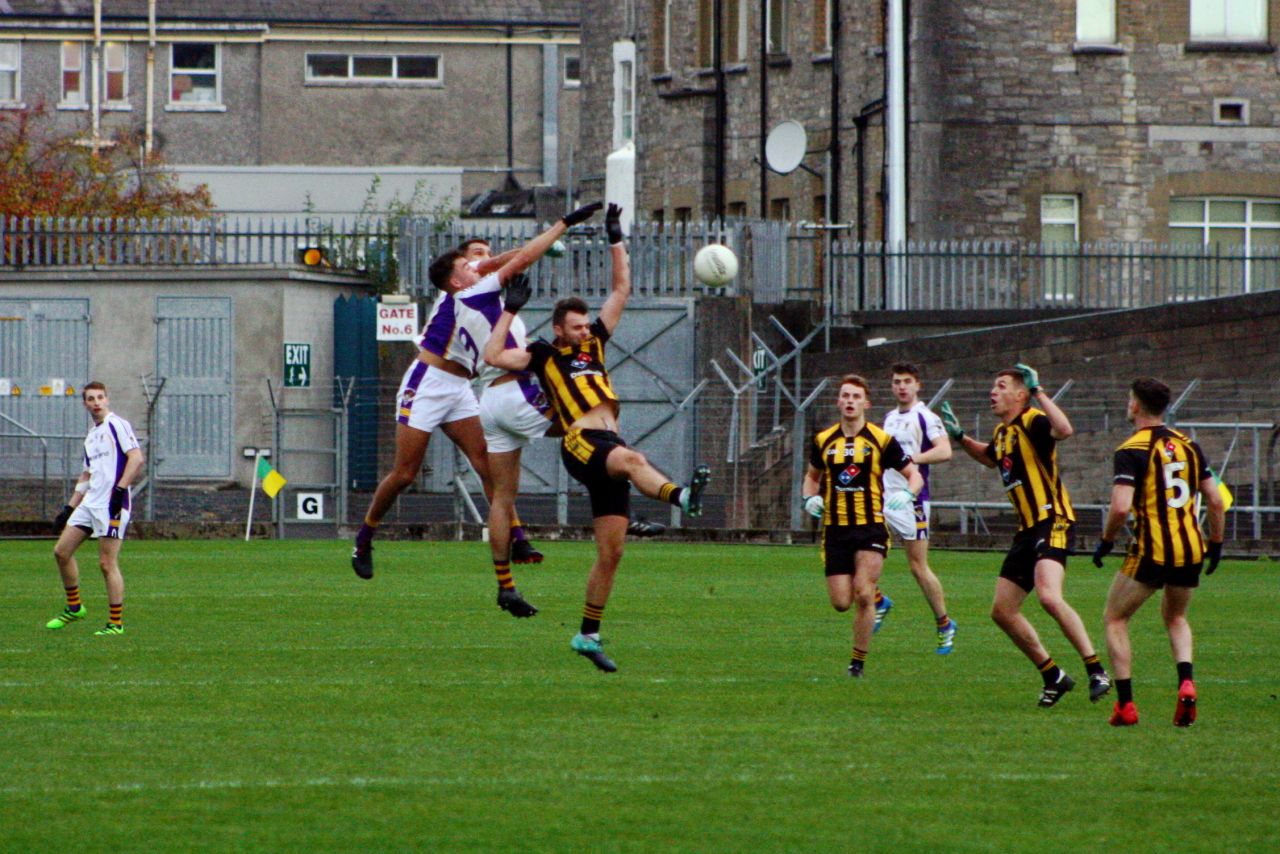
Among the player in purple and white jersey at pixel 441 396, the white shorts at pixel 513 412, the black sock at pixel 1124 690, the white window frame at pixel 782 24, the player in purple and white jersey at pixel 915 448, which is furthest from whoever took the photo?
the white window frame at pixel 782 24

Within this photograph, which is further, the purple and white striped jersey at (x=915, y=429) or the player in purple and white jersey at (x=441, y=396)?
the purple and white striped jersey at (x=915, y=429)

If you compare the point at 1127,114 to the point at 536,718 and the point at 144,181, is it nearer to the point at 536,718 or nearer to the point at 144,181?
the point at 144,181

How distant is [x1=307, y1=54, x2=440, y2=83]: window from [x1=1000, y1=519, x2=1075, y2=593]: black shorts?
157 feet

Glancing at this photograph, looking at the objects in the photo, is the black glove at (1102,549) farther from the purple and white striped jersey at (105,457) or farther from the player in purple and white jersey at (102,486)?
the purple and white striped jersey at (105,457)

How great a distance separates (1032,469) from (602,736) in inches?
126

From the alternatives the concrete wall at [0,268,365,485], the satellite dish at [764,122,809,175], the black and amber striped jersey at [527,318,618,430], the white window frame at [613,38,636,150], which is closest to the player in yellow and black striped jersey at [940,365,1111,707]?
the black and amber striped jersey at [527,318,618,430]

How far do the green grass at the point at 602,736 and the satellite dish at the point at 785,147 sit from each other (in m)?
20.0

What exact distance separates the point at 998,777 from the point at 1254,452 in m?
19.6

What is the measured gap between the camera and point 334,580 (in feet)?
74.3

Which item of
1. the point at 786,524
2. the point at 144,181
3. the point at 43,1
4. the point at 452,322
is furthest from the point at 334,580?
the point at 43,1

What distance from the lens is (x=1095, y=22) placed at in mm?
39625

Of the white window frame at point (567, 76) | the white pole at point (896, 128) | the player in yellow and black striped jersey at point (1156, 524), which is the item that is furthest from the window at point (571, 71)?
A: the player in yellow and black striped jersey at point (1156, 524)

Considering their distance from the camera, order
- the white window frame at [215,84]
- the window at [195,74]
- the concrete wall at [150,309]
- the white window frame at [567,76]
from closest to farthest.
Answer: the concrete wall at [150,309] → the white window frame at [215,84] → the window at [195,74] → the white window frame at [567,76]

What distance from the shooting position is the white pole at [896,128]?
1511 inches
